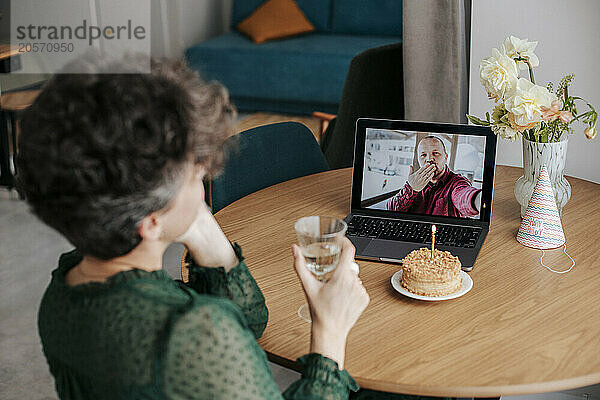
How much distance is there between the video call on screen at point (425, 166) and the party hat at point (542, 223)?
127mm

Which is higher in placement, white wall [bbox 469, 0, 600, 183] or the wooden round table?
white wall [bbox 469, 0, 600, 183]

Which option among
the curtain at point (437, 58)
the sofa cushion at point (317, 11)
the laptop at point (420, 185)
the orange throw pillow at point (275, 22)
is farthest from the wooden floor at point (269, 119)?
the laptop at point (420, 185)

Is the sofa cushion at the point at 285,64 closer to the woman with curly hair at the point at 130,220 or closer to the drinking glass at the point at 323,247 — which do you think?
the drinking glass at the point at 323,247

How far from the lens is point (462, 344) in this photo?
116 cm

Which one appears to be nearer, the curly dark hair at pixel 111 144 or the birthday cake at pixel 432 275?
the curly dark hair at pixel 111 144

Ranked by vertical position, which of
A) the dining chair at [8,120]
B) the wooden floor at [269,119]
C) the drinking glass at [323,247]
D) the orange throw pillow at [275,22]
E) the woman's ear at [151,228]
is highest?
the orange throw pillow at [275,22]

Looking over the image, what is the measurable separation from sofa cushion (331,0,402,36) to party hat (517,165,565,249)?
435 cm

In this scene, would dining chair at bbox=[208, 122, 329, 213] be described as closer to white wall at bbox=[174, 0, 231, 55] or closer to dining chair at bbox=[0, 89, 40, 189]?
dining chair at bbox=[0, 89, 40, 189]

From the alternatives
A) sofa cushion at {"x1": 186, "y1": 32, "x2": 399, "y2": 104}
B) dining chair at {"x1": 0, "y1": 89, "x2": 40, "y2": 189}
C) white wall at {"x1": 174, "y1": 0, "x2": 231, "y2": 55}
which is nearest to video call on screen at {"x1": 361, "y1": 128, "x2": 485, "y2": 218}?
dining chair at {"x1": 0, "y1": 89, "x2": 40, "y2": 189}

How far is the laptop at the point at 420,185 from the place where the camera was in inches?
62.2

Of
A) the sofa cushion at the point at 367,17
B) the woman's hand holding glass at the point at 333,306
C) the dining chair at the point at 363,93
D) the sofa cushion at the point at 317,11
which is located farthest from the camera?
the sofa cushion at the point at 317,11

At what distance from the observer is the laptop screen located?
1.60 m

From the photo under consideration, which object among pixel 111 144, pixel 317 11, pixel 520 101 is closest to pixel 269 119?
pixel 317 11

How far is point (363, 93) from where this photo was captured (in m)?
2.87
